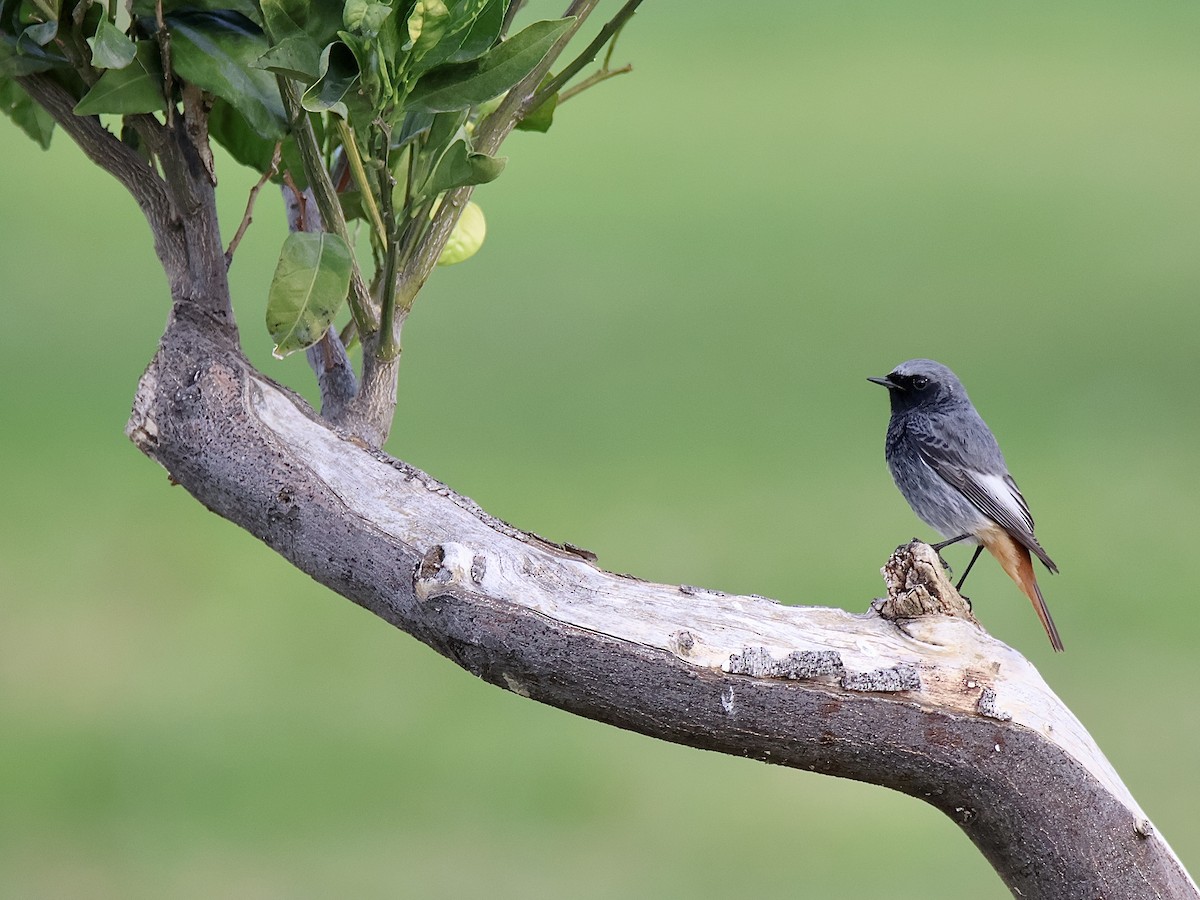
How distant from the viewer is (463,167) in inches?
41.7

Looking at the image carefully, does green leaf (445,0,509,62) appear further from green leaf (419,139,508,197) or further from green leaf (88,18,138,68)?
green leaf (88,18,138,68)

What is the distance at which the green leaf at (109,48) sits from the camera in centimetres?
101

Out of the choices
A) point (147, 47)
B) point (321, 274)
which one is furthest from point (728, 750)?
point (147, 47)

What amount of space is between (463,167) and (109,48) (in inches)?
12.6

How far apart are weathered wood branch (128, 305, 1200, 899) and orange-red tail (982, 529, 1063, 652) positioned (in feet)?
1.95

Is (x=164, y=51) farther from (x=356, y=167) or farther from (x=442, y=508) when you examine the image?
(x=442, y=508)

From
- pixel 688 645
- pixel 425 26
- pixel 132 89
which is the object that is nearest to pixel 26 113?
pixel 132 89

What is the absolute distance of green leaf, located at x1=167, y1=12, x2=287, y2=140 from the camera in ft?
3.59

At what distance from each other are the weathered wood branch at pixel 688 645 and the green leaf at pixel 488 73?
36cm

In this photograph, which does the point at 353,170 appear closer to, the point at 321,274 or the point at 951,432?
the point at 321,274

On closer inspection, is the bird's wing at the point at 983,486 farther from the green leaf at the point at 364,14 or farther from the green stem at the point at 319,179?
the green leaf at the point at 364,14

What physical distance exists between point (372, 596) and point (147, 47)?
0.57 m

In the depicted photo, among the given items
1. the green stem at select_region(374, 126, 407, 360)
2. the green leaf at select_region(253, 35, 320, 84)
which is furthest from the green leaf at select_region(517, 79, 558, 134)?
the green leaf at select_region(253, 35, 320, 84)

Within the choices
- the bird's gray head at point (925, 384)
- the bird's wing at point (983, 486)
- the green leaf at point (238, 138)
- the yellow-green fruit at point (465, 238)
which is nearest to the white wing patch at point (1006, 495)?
the bird's wing at point (983, 486)
